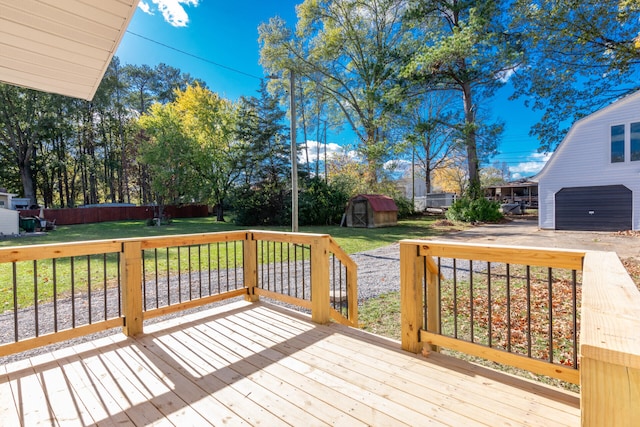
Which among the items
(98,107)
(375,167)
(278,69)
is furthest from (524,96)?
(98,107)

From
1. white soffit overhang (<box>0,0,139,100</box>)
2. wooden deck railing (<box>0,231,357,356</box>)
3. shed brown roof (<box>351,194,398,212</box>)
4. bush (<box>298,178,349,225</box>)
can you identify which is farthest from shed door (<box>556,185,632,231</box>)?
white soffit overhang (<box>0,0,139,100</box>)

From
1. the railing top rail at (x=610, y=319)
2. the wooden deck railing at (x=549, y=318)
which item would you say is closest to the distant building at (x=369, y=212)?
the wooden deck railing at (x=549, y=318)

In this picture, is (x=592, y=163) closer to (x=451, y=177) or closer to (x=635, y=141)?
(x=635, y=141)

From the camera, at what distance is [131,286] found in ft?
9.52

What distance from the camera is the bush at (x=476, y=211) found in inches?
647

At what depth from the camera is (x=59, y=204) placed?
94.4ft

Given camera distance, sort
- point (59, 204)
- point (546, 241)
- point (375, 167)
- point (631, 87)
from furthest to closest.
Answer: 1. point (59, 204)
2. point (375, 167)
3. point (631, 87)
4. point (546, 241)

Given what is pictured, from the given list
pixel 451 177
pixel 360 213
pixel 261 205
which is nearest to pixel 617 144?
pixel 360 213

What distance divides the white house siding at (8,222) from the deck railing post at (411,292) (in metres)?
17.8

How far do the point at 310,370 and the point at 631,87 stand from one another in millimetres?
20188

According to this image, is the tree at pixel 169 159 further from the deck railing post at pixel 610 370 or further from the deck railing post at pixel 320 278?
the deck railing post at pixel 610 370

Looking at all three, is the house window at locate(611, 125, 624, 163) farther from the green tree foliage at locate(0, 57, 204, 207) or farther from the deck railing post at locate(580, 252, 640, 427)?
the green tree foliage at locate(0, 57, 204, 207)

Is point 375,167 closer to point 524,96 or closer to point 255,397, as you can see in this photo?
point 524,96

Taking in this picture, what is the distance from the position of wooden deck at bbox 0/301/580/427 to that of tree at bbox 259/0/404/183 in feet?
52.8
